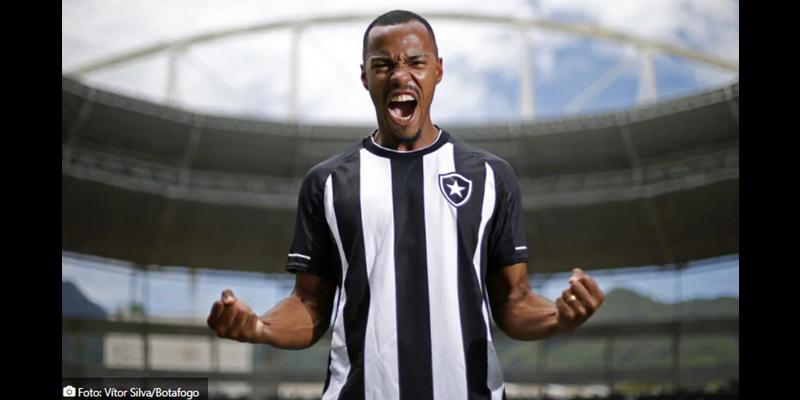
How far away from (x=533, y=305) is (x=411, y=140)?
466mm

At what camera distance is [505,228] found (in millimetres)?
1916

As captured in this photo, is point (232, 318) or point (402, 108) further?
Answer: point (402, 108)

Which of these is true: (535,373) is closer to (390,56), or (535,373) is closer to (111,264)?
(111,264)

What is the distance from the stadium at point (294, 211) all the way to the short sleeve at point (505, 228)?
A: 17526 mm

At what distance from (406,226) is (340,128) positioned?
1866 centimetres

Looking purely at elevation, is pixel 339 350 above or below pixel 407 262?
below

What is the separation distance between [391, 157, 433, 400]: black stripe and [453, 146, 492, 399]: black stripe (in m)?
0.08

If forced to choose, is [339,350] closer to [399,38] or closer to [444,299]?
[444,299]

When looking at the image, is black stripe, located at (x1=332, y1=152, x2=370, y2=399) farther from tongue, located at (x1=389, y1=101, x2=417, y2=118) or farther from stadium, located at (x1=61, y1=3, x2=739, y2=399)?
stadium, located at (x1=61, y1=3, x2=739, y2=399)

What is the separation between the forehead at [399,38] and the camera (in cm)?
184

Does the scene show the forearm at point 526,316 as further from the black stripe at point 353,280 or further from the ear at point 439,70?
the ear at point 439,70

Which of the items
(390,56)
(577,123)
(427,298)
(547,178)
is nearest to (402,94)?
(390,56)
